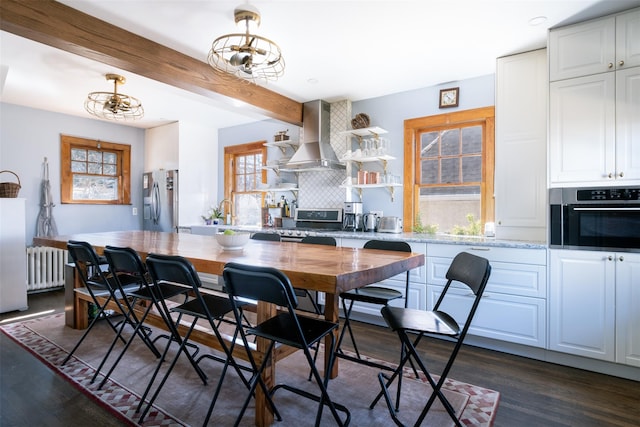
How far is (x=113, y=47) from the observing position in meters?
2.75

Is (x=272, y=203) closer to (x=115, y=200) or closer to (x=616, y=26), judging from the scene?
(x=115, y=200)

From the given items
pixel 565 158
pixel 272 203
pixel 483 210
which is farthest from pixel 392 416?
pixel 272 203

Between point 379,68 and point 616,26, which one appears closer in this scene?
point 616,26

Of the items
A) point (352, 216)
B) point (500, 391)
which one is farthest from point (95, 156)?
point (500, 391)

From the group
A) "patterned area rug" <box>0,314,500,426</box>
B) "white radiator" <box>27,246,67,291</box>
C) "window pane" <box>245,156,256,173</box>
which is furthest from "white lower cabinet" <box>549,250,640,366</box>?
"white radiator" <box>27,246,67,291</box>

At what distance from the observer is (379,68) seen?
3.59m

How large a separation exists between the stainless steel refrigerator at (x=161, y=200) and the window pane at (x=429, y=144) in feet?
12.7

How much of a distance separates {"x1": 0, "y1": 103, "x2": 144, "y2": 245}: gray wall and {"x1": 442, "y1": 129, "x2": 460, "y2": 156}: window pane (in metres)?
5.21

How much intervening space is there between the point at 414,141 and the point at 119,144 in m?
4.92

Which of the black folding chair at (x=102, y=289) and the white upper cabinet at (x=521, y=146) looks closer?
the black folding chair at (x=102, y=289)

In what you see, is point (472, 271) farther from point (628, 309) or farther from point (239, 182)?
point (239, 182)

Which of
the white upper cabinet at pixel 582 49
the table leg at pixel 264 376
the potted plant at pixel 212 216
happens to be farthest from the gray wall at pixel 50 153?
the white upper cabinet at pixel 582 49

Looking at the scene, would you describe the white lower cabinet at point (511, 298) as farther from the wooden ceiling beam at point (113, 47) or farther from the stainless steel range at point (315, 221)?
the wooden ceiling beam at point (113, 47)

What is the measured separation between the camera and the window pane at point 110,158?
5898mm
